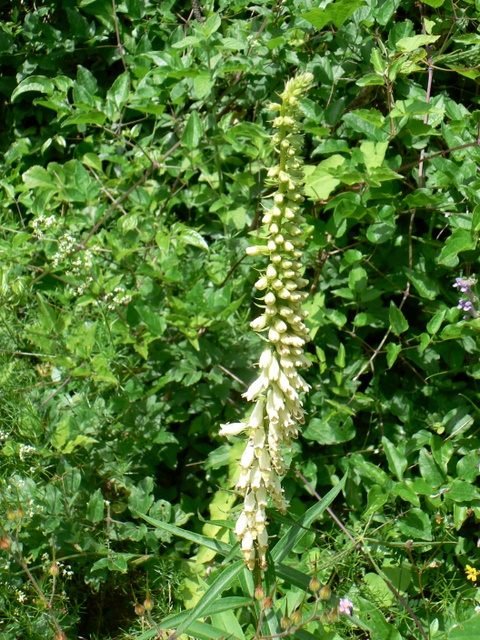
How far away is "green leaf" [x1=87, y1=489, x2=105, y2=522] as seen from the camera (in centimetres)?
315

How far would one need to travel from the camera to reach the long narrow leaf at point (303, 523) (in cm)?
248

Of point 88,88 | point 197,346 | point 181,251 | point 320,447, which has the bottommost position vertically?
point 320,447

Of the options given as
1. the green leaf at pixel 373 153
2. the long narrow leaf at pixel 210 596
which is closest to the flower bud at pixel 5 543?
the long narrow leaf at pixel 210 596

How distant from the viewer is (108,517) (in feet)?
10.6

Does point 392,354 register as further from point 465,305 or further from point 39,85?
point 39,85

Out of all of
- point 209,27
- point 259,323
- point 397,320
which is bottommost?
point 397,320

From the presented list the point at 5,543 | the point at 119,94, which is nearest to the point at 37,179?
the point at 119,94

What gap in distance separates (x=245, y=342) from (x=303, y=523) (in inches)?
55.1

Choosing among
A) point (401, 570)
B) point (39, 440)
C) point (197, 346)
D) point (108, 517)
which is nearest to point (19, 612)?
point (108, 517)

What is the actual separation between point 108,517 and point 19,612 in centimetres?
57

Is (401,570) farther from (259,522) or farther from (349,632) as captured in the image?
(259,522)

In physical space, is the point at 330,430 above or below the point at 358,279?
below

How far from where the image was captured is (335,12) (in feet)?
10.2

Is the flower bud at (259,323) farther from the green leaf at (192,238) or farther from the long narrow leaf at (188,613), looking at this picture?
the green leaf at (192,238)
